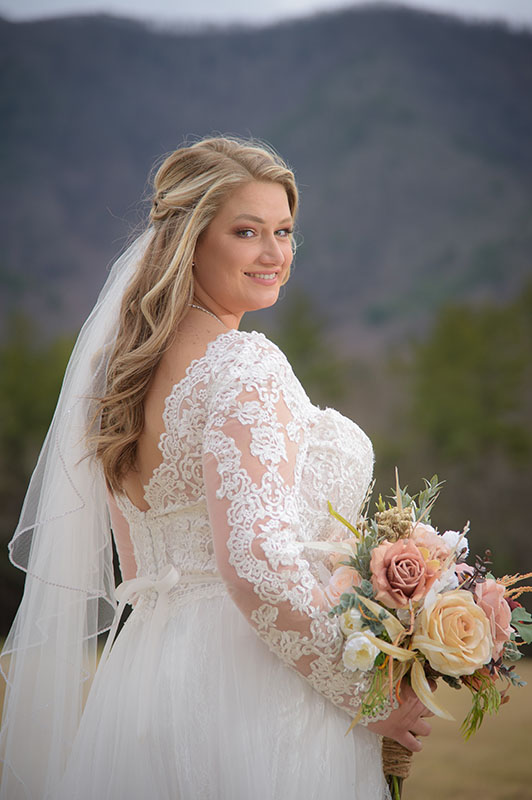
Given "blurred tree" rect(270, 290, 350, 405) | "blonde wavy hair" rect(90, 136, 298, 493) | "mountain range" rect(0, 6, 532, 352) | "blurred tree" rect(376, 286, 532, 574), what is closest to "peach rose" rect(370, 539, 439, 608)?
"blonde wavy hair" rect(90, 136, 298, 493)

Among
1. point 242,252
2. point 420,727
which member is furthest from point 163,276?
point 420,727

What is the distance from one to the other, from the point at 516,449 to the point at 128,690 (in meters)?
12.9

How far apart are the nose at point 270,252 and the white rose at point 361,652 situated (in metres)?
0.91

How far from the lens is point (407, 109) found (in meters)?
24.5

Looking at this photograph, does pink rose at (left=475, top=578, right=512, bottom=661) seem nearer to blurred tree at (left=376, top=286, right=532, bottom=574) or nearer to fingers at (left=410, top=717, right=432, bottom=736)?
fingers at (left=410, top=717, right=432, bottom=736)

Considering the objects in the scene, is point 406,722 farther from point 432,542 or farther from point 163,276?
point 163,276

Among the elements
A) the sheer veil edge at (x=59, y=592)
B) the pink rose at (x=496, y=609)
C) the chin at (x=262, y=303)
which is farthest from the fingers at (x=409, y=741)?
the chin at (x=262, y=303)

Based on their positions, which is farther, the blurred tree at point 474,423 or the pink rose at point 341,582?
the blurred tree at point 474,423

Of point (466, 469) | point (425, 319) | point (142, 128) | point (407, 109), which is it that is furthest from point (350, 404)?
point (407, 109)

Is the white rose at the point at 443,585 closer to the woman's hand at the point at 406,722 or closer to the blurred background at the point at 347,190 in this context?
the woman's hand at the point at 406,722

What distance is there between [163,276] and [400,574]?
2.85 ft

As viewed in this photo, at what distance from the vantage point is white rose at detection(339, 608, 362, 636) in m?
1.62

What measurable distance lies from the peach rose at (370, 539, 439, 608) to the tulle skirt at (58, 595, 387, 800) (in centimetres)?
30

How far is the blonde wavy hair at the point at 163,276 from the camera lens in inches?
74.3
